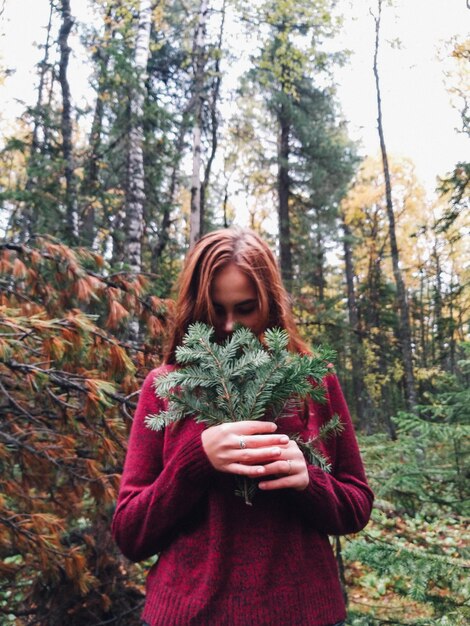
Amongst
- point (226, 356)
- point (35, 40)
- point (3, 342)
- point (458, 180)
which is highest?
point (35, 40)

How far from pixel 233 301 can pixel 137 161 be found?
18.9 ft

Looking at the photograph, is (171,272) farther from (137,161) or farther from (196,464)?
(196,464)

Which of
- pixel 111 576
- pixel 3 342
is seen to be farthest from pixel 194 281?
pixel 111 576

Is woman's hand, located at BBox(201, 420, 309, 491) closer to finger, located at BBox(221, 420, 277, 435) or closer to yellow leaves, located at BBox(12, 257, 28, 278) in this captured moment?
finger, located at BBox(221, 420, 277, 435)

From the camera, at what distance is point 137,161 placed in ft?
21.5

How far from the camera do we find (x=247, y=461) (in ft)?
3.14

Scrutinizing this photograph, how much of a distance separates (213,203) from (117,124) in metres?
9.76

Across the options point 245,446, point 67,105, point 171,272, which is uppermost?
point 67,105

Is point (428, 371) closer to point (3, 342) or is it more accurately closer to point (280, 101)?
point (280, 101)

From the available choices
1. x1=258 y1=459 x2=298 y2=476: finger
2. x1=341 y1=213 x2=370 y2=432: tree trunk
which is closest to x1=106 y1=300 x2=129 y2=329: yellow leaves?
x1=258 y1=459 x2=298 y2=476: finger

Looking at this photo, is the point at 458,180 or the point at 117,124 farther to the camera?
the point at 117,124

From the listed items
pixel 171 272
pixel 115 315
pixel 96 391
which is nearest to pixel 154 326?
pixel 115 315

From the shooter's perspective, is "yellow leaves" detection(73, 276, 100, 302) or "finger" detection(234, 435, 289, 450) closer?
"finger" detection(234, 435, 289, 450)

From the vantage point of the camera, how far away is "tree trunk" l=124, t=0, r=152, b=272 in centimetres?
620
